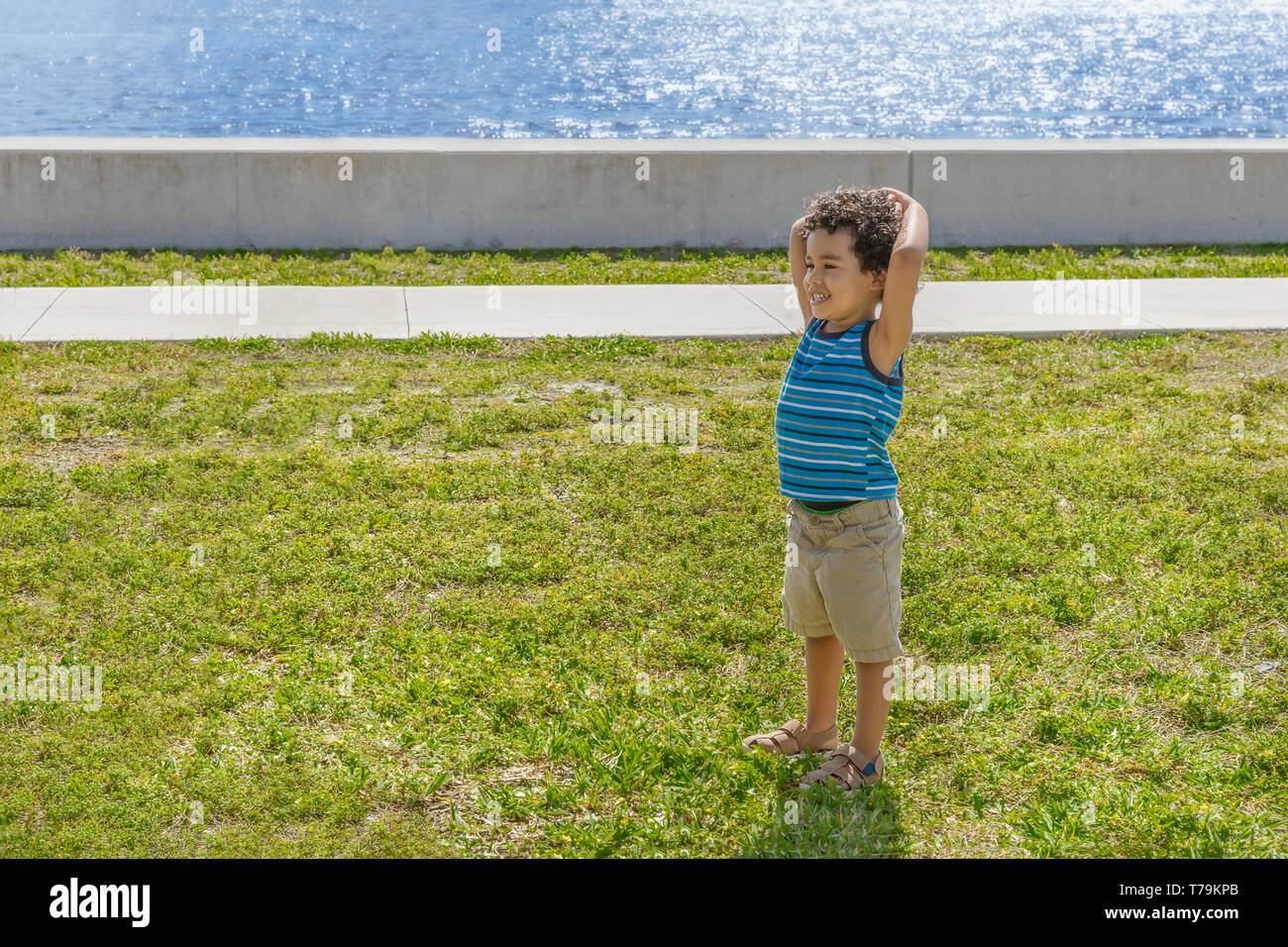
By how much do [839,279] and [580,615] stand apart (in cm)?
178

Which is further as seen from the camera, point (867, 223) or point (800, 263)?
point (800, 263)

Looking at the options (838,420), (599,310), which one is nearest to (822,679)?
(838,420)

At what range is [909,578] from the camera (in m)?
4.93

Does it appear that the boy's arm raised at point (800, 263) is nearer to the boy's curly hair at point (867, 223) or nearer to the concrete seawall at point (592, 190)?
the boy's curly hair at point (867, 223)

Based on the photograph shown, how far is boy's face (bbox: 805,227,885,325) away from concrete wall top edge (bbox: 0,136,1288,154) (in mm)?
8065

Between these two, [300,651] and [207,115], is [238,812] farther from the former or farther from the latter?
[207,115]

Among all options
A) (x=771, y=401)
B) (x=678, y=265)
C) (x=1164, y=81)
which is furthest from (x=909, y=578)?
(x=1164, y=81)

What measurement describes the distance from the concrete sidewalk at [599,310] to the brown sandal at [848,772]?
503 centimetres

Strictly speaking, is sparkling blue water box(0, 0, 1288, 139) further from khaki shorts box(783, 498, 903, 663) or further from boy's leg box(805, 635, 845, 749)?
khaki shorts box(783, 498, 903, 663)

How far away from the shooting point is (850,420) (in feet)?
11.0

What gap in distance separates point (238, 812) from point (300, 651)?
909mm

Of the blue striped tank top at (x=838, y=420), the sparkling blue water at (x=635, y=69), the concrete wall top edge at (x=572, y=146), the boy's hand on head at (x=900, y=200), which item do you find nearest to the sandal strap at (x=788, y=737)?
the blue striped tank top at (x=838, y=420)

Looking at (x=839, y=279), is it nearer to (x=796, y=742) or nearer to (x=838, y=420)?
(x=838, y=420)

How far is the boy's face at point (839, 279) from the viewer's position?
131 inches
